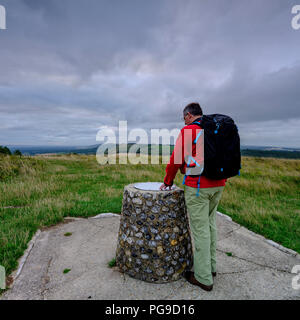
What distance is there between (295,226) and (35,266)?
626cm

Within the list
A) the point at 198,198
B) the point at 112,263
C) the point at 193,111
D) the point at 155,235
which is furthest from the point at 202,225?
the point at 112,263

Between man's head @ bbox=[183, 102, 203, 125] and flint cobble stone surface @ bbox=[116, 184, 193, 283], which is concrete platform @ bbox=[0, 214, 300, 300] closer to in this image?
flint cobble stone surface @ bbox=[116, 184, 193, 283]

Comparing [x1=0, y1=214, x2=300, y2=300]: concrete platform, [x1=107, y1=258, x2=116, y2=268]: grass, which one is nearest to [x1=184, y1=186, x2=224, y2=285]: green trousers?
[x1=0, y1=214, x2=300, y2=300]: concrete platform

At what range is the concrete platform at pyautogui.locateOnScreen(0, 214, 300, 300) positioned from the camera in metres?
2.86

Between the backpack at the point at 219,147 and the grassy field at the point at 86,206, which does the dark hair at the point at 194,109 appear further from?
the grassy field at the point at 86,206

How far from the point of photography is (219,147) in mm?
2592

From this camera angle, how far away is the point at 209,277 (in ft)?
9.63

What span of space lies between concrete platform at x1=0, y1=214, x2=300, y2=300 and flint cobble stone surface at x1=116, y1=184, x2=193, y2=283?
0.18 metres

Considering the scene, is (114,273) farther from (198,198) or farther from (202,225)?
(198,198)

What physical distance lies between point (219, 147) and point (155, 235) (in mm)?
1664
